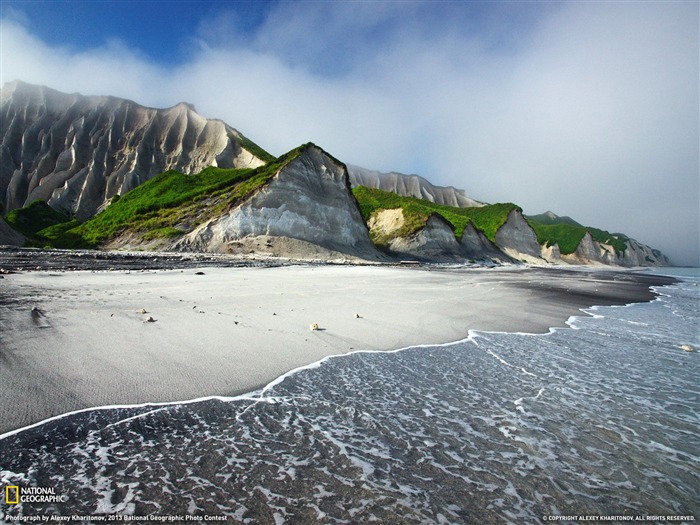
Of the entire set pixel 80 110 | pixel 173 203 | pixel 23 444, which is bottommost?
pixel 23 444

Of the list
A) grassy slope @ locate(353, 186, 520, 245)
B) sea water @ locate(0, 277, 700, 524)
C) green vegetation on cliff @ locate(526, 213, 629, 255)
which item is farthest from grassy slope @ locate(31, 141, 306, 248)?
green vegetation on cliff @ locate(526, 213, 629, 255)

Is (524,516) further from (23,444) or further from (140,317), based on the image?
(140,317)

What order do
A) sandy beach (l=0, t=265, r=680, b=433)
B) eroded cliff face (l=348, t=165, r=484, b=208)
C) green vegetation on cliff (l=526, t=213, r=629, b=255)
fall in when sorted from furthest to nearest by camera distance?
eroded cliff face (l=348, t=165, r=484, b=208)
green vegetation on cliff (l=526, t=213, r=629, b=255)
sandy beach (l=0, t=265, r=680, b=433)

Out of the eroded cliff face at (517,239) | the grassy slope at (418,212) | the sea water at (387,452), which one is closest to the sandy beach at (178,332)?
the sea water at (387,452)

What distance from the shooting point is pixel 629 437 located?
8.41ft

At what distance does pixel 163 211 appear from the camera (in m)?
33.5

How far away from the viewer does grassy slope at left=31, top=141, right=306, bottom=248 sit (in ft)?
102

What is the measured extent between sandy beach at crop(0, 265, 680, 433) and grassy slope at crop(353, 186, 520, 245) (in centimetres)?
4104

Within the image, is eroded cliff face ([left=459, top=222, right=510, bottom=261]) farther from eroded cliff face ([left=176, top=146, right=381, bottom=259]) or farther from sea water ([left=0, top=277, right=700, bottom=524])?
sea water ([left=0, top=277, right=700, bottom=524])

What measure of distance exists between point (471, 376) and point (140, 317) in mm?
4925

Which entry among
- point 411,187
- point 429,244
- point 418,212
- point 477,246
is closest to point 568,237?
point 477,246

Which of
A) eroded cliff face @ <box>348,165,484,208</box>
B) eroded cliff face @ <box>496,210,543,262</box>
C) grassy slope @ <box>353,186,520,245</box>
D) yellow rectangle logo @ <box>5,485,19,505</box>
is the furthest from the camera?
eroded cliff face @ <box>348,165,484,208</box>

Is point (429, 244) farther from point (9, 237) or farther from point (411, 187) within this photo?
point (411, 187)

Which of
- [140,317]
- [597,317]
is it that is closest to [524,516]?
[140,317]
